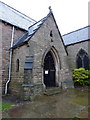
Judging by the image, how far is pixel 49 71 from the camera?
Answer: 11.6 meters

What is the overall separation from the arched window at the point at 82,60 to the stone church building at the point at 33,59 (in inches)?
230

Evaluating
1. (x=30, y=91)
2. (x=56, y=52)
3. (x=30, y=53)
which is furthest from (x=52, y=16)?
(x=30, y=91)

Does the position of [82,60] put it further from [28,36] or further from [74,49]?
[28,36]

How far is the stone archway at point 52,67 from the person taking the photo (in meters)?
11.4

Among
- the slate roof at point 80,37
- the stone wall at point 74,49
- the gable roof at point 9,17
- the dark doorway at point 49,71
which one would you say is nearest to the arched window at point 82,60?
the stone wall at point 74,49

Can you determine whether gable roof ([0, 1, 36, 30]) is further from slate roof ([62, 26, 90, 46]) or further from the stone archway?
slate roof ([62, 26, 90, 46])

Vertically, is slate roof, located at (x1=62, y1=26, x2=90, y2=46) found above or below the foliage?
above

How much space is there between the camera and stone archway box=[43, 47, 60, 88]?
1138 centimetres

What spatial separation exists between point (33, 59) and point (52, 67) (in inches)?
137

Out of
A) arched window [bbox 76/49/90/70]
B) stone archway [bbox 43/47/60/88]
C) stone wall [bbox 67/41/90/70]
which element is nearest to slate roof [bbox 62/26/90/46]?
stone wall [bbox 67/41/90/70]

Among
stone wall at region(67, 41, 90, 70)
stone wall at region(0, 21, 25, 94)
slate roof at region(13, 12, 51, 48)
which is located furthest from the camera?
stone wall at region(67, 41, 90, 70)

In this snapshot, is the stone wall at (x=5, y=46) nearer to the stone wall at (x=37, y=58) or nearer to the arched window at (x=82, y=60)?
the stone wall at (x=37, y=58)

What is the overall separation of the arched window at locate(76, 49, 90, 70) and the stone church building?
585cm

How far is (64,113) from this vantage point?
217 inches
